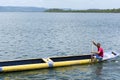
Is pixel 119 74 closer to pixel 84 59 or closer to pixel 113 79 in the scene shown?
pixel 113 79

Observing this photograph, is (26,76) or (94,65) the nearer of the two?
(26,76)

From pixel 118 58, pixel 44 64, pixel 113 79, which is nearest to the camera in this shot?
pixel 113 79

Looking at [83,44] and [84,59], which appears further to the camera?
[83,44]

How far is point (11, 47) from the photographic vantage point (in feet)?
114

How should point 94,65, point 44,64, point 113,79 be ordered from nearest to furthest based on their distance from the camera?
1. point 113,79
2. point 44,64
3. point 94,65

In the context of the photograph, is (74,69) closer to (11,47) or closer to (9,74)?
(9,74)

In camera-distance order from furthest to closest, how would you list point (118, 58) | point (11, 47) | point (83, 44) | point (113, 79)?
point (83, 44)
point (11, 47)
point (118, 58)
point (113, 79)

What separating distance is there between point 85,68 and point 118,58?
554 cm

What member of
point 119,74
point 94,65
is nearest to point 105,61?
point 94,65

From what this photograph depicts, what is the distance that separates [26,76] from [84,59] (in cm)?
650

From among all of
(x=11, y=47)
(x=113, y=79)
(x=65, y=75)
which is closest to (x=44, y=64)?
(x=65, y=75)

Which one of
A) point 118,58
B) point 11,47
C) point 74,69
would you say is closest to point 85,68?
point 74,69

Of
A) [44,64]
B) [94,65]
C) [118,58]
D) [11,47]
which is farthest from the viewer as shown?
[11,47]

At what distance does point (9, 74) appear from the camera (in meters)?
21.6
